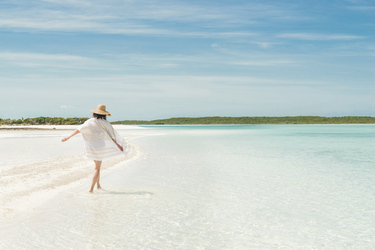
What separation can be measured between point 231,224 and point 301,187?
4314mm

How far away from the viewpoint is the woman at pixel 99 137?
8125 mm

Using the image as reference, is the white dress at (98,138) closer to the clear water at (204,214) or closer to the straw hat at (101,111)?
the straw hat at (101,111)

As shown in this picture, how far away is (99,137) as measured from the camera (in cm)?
830

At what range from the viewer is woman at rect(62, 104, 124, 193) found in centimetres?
812

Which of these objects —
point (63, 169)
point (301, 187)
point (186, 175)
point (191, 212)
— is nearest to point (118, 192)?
point (191, 212)

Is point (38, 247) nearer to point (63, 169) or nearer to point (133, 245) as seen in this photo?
point (133, 245)

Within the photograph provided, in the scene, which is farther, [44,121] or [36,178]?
[44,121]

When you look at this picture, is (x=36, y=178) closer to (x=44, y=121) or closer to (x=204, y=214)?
(x=204, y=214)

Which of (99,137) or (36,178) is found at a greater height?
(99,137)

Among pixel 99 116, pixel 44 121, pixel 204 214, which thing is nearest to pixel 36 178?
pixel 99 116

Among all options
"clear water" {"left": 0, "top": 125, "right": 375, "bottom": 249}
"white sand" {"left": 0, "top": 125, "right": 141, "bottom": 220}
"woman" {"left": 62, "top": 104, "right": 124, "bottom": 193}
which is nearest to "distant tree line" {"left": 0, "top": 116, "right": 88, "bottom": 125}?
"white sand" {"left": 0, "top": 125, "right": 141, "bottom": 220}

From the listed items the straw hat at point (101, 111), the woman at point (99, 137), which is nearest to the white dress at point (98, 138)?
the woman at point (99, 137)

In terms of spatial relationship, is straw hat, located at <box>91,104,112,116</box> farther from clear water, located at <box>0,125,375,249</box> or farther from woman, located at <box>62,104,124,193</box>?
clear water, located at <box>0,125,375,249</box>

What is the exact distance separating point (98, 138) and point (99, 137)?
33mm
